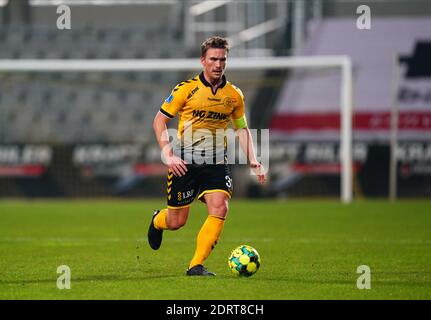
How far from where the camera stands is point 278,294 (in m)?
6.69

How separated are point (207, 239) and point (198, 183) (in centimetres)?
55

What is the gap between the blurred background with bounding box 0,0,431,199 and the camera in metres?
22.5

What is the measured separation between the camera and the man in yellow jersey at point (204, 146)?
26.0 ft

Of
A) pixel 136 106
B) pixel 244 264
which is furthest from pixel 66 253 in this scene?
pixel 136 106

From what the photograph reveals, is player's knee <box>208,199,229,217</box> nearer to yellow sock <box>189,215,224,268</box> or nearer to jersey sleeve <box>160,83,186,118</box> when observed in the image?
yellow sock <box>189,215,224,268</box>

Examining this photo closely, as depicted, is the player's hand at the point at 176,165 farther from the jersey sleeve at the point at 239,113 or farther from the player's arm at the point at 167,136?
the jersey sleeve at the point at 239,113

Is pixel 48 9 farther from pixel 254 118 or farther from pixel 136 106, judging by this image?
pixel 254 118

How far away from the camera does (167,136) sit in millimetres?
7961

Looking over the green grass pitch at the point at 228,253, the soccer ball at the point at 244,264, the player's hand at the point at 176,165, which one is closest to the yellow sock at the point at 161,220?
the green grass pitch at the point at 228,253

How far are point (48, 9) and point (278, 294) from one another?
22566mm

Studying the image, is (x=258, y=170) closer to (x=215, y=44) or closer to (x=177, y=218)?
(x=177, y=218)

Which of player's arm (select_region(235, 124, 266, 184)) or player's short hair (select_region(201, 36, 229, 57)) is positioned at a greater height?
player's short hair (select_region(201, 36, 229, 57))

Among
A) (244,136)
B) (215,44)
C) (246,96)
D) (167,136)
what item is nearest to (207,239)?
(167,136)

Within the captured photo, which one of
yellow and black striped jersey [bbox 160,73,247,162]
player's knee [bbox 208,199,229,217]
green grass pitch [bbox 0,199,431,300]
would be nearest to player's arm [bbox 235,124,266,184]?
yellow and black striped jersey [bbox 160,73,247,162]
